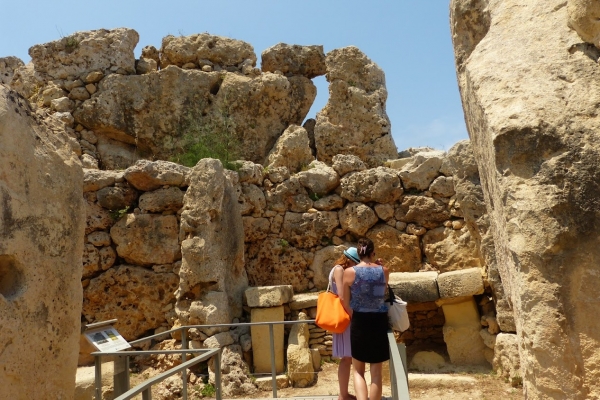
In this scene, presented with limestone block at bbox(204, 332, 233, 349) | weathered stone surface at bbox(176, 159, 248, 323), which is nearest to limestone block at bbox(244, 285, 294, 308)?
weathered stone surface at bbox(176, 159, 248, 323)

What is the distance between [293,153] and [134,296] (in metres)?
3.46

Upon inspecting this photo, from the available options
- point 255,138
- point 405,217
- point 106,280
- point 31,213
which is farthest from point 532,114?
point 255,138

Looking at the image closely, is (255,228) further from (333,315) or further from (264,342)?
(333,315)

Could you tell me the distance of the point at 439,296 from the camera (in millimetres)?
7137

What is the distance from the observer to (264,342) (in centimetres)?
714

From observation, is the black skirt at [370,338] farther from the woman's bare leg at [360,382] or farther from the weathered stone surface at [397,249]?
the weathered stone surface at [397,249]

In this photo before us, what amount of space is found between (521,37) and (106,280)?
666cm

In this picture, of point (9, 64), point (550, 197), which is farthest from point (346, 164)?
point (9, 64)

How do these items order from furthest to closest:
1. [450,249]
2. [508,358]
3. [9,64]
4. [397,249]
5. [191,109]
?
[9,64] < [191,109] < [397,249] < [450,249] < [508,358]

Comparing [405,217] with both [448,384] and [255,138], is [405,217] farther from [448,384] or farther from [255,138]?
[255,138]

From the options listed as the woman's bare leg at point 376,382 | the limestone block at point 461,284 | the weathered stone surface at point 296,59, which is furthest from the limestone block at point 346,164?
the woman's bare leg at point 376,382

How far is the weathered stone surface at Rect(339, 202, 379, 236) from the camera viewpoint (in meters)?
8.49

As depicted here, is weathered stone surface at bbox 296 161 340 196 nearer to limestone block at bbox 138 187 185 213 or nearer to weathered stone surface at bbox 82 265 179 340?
limestone block at bbox 138 187 185 213

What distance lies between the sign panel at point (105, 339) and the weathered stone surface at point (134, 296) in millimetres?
3091
